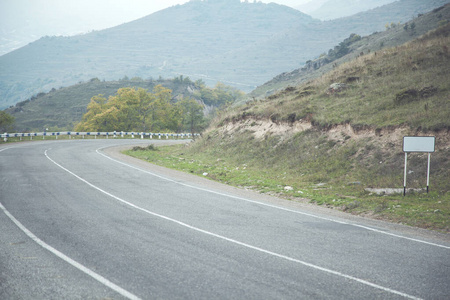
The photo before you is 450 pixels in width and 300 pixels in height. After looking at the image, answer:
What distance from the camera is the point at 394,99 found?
17.7 meters

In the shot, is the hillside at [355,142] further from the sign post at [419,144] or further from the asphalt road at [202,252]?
the asphalt road at [202,252]

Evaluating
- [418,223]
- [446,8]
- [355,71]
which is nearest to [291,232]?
[418,223]

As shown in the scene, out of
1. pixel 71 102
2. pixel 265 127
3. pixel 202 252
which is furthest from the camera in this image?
pixel 71 102

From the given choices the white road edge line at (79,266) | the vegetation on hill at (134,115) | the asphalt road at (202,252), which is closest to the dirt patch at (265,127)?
the asphalt road at (202,252)

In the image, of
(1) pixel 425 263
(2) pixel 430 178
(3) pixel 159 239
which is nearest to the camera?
(1) pixel 425 263

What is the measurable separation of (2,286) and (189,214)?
5.25 metres

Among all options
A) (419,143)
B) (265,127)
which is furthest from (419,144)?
(265,127)

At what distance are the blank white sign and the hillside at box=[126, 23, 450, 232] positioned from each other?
1.54 m

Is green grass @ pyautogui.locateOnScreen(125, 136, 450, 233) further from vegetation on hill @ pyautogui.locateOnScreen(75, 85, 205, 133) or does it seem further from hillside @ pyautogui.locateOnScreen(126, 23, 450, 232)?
vegetation on hill @ pyautogui.locateOnScreen(75, 85, 205, 133)

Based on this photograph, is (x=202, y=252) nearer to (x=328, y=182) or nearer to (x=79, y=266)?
(x=79, y=266)

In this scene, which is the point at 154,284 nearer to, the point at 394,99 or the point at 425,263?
the point at 425,263

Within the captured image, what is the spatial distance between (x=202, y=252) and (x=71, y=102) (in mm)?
156153

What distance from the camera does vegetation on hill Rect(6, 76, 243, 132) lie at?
389ft

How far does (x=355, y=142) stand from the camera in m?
16.6
